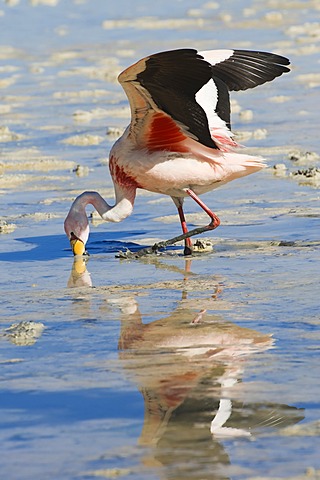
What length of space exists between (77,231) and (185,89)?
4.30ft

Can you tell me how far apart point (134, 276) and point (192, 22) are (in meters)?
14.5

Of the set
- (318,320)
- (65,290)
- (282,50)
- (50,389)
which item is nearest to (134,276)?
(65,290)

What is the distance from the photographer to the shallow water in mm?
4285

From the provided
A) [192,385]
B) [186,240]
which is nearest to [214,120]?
[186,240]

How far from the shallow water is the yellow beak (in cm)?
10

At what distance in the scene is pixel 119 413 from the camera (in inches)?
183

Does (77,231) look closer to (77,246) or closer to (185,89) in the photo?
(77,246)

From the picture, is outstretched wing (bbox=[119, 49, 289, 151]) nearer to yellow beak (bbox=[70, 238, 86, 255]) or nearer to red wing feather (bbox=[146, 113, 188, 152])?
red wing feather (bbox=[146, 113, 188, 152])

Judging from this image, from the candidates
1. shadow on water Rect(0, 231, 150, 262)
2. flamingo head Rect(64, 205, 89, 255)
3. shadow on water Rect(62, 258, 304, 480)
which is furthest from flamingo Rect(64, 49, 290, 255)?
shadow on water Rect(62, 258, 304, 480)

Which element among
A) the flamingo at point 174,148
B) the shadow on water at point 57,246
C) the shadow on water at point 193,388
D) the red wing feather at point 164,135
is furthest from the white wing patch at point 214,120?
the shadow on water at point 193,388

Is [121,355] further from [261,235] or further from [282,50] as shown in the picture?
[282,50]

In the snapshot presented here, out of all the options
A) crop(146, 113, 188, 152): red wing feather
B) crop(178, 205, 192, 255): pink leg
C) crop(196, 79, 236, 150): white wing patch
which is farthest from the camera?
crop(196, 79, 236, 150): white wing patch

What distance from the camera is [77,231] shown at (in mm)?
7996

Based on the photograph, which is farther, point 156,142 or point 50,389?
point 156,142
